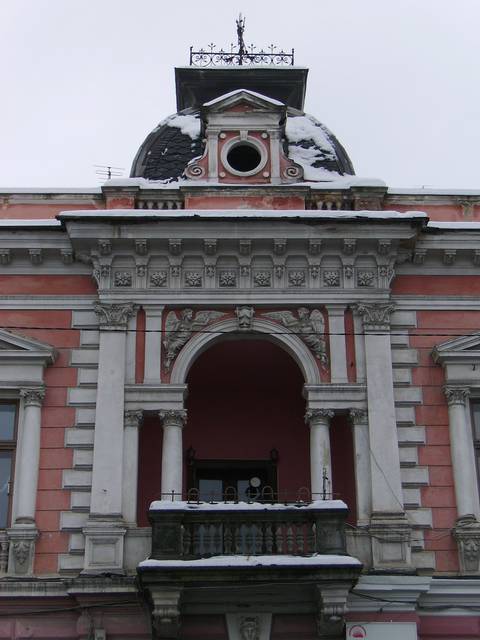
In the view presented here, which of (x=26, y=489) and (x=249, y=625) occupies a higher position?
(x=26, y=489)

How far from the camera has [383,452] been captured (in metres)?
17.0

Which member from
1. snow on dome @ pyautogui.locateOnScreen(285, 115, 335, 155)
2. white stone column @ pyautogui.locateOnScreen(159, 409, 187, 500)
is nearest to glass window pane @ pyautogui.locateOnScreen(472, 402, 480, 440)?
white stone column @ pyautogui.locateOnScreen(159, 409, 187, 500)

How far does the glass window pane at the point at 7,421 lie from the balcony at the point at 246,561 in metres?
3.19

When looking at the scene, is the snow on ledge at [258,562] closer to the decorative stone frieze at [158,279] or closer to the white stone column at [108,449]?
the white stone column at [108,449]

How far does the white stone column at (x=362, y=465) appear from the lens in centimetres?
1669

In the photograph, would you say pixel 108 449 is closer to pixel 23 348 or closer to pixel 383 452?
pixel 23 348

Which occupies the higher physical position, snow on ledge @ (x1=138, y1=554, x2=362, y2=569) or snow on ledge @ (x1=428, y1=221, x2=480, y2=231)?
snow on ledge @ (x1=428, y1=221, x2=480, y2=231)

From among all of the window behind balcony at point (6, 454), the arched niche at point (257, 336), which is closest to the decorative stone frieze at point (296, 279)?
the arched niche at point (257, 336)

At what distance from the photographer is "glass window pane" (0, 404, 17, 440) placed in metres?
17.5

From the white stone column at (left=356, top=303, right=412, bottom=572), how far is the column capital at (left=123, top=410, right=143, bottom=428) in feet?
11.9

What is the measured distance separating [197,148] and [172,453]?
6.85 m

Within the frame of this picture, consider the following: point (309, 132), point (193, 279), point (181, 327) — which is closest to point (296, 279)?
point (193, 279)

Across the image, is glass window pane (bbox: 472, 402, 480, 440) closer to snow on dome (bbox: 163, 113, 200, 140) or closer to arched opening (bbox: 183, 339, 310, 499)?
arched opening (bbox: 183, 339, 310, 499)

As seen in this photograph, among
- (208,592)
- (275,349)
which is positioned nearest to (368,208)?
(275,349)
